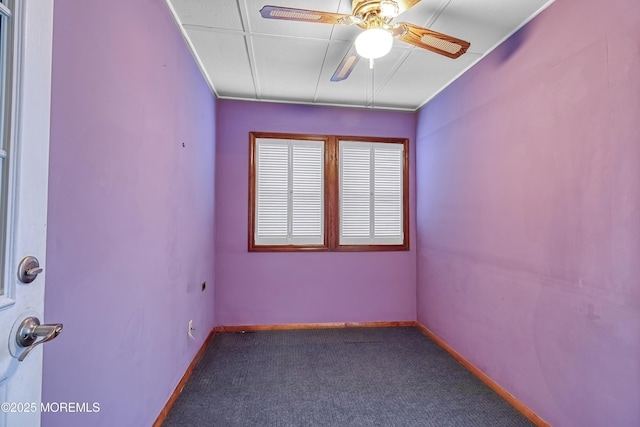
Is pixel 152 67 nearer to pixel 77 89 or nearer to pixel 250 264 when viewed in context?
pixel 77 89

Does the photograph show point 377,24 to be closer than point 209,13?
Yes

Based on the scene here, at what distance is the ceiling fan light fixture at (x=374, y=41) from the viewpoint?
1.43 m

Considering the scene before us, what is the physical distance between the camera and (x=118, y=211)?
133 cm

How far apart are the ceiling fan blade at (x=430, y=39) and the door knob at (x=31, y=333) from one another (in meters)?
1.84

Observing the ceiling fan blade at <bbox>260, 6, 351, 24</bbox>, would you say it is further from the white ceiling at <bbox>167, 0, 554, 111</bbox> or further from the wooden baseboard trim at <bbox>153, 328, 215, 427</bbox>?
the wooden baseboard trim at <bbox>153, 328, 215, 427</bbox>

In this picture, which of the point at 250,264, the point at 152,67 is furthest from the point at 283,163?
the point at 152,67

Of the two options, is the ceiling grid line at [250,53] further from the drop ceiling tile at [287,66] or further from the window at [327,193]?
the window at [327,193]

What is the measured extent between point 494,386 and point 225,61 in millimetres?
3306

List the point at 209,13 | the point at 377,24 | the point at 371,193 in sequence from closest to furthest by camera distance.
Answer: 1. the point at 377,24
2. the point at 209,13
3. the point at 371,193

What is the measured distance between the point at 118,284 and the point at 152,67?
3.86ft

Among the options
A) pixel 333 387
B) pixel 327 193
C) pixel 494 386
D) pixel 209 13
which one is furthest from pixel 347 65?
pixel 494 386

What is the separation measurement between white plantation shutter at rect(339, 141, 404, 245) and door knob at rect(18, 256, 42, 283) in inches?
111

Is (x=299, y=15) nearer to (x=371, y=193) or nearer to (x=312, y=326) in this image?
(x=371, y=193)

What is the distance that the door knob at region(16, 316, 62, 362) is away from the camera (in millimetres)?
697
